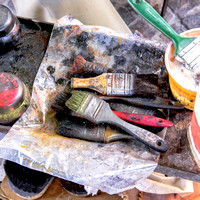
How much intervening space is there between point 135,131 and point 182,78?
0.29 metres

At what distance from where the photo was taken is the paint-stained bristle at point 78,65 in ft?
3.95

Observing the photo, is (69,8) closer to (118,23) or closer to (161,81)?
(118,23)

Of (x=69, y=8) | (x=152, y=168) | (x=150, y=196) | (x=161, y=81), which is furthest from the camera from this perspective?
(x=69, y=8)

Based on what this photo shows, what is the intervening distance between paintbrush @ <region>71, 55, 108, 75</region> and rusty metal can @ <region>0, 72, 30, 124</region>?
27 cm

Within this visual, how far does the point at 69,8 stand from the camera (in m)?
1.68

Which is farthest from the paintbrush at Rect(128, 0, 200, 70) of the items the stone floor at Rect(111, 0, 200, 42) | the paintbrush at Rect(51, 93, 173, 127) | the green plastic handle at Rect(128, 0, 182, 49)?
the stone floor at Rect(111, 0, 200, 42)

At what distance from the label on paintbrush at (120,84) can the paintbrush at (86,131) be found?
0.17 metres

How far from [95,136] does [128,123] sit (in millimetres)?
165

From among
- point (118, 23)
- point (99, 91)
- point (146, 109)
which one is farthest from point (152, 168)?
point (118, 23)

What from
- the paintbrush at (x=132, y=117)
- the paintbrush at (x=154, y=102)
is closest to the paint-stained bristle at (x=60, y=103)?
the paintbrush at (x=132, y=117)

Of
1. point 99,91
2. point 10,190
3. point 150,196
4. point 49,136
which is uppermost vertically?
point 99,91

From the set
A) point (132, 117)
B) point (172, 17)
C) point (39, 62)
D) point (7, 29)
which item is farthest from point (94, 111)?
point (172, 17)

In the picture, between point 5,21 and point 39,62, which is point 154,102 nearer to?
point 39,62

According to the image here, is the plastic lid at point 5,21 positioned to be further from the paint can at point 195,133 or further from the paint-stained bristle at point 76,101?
the paint can at point 195,133
